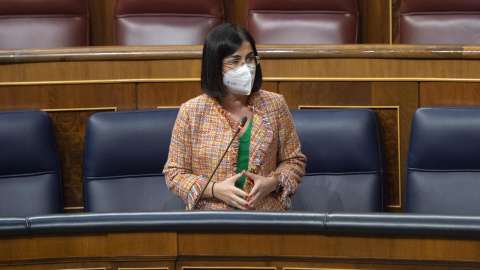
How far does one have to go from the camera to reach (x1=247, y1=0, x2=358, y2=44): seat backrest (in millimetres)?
1194

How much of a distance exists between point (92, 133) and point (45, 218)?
0.31m

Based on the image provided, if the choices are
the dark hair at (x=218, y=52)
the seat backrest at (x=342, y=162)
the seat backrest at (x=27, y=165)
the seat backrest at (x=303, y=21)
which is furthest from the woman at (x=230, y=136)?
the seat backrest at (x=303, y=21)

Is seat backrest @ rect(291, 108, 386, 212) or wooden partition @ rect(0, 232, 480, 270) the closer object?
wooden partition @ rect(0, 232, 480, 270)

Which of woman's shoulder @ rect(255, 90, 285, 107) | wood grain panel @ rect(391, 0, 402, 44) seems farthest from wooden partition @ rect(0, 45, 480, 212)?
wood grain panel @ rect(391, 0, 402, 44)

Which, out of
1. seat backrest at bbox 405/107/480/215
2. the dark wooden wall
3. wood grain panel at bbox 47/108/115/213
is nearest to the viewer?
seat backrest at bbox 405/107/480/215

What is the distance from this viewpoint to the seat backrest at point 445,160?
838mm

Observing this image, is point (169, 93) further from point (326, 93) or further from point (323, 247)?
A: point (323, 247)

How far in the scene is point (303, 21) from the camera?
121 cm

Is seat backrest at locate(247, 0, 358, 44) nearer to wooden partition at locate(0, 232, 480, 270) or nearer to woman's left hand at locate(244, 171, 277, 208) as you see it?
woman's left hand at locate(244, 171, 277, 208)

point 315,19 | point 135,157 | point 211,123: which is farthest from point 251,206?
point 315,19

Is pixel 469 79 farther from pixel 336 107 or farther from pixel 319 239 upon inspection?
pixel 319 239

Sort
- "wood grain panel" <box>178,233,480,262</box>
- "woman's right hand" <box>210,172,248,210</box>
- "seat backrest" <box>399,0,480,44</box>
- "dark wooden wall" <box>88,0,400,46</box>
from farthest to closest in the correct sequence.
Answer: "dark wooden wall" <box>88,0,400,46</box>
"seat backrest" <box>399,0,480,44</box>
"woman's right hand" <box>210,172,248,210</box>
"wood grain panel" <box>178,233,480,262</box>

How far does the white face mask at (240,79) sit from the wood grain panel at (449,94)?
0.28 m

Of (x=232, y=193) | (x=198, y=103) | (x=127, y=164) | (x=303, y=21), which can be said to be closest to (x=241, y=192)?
(x=232, y=193)
